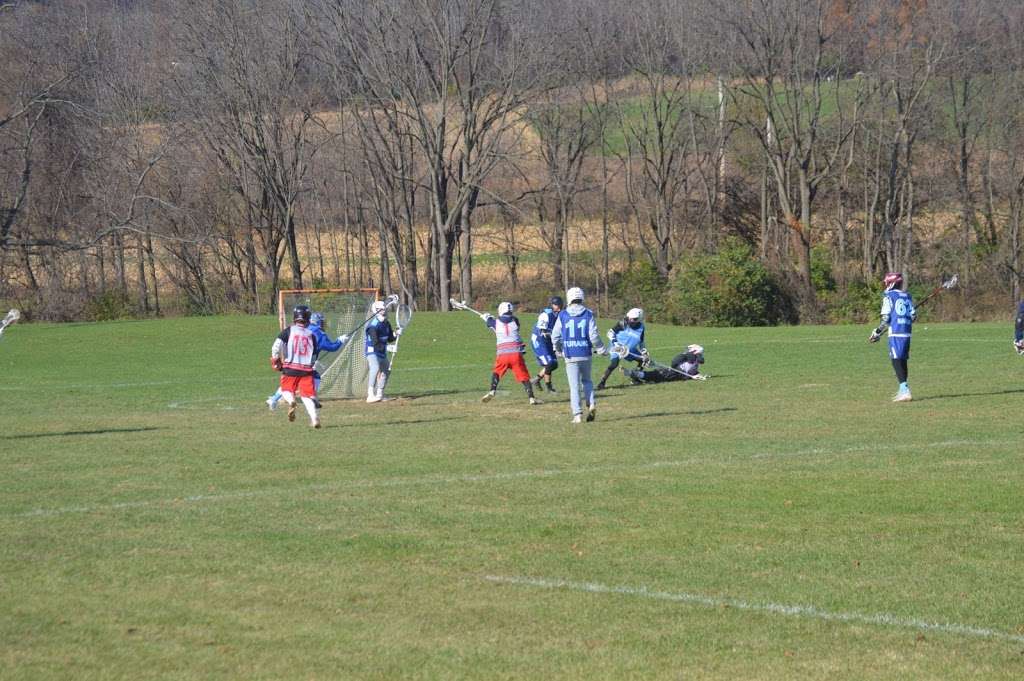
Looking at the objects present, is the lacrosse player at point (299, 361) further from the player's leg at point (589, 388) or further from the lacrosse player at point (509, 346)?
the lacrosse player at point (509, 346)

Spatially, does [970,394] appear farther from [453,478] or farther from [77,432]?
[77,432]

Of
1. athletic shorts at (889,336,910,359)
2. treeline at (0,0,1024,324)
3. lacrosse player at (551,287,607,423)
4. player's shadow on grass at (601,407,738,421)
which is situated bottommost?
player's shadow on grass at (601,407,738,421)

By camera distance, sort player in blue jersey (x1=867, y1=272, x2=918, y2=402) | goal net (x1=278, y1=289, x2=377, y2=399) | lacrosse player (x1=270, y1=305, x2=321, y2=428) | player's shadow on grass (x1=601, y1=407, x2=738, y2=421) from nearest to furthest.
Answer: lacrosse player (x1=270, y1=305, x2=321, y2=428), player's shadow on grass (x1=601, y1=407, x2=738, y2=421), player in blue jersey (x1=867, y1=272, x2=918, y2=402), goal net (x1=278, y1=289, x2=377, y2=399)

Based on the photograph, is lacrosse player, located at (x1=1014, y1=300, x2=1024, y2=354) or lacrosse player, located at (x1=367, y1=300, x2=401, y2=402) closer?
lacrosse player, located at (x1=1014, y1=300, x2=1024, y2=354)

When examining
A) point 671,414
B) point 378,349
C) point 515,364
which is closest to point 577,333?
point 671,414

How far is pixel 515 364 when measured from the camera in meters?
22.7

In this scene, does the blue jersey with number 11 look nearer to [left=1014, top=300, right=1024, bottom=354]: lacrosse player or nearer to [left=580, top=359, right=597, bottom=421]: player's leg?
[left=580, top=359, right=597, bottom=421]: player's leg

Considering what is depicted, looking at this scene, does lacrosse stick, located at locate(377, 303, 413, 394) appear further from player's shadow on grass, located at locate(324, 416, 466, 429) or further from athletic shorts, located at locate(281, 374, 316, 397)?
athletic shorts, located at locate(281, 374, 316, 397)

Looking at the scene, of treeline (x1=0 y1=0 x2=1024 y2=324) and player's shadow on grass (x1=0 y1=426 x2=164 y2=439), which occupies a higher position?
treeline (x1=0 y1=0 x2=1024 y2=324)

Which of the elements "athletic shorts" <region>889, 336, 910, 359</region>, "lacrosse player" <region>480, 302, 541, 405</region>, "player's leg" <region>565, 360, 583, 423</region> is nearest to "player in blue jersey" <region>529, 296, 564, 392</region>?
"lacrosse player" <region>480, 302, 541, 405</region>

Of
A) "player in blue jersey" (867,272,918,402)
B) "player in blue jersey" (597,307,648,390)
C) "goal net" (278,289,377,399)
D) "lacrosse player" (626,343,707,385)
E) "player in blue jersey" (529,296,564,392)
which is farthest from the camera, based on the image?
"lacrosse player" (626,343,707,385)

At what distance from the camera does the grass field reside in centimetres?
720

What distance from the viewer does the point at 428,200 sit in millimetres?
62094

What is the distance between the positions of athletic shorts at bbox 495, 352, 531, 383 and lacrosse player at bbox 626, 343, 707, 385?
15.3 feet
